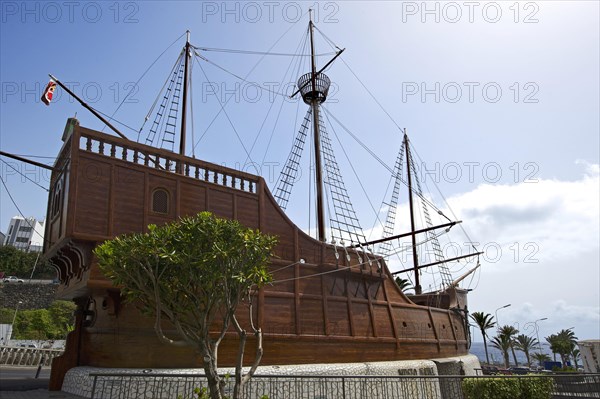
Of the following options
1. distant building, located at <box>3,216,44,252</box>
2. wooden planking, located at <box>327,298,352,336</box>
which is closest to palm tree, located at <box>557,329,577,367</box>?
wooden planking, located at <box>327,298,352,336</box>

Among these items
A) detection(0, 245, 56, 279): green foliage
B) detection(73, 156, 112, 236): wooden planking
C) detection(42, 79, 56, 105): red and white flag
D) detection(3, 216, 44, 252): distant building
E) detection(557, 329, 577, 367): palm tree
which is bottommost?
detection(557, 329, 577, 367): palm tree

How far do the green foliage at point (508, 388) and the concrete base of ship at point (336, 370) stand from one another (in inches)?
42.6

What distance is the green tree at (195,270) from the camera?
8391 millimetres

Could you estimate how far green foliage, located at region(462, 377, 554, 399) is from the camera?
10148mm

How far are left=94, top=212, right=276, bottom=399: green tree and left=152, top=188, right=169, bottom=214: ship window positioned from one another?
3301 millimetres

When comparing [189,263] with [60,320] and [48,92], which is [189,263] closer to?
[48,92]

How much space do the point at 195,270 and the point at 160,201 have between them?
4298mm

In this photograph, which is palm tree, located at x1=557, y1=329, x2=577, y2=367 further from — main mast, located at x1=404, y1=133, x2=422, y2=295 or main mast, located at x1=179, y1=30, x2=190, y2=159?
main mast, located at x1=179, y1=30, x2=190, y2=159

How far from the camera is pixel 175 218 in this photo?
488 inches

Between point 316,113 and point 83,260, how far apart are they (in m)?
13.4

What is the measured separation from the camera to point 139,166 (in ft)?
39.7

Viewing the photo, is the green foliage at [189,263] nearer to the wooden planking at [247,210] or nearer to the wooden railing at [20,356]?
the wooden planking at [247,210]

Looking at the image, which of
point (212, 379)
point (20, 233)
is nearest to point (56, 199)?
point (212, 379)

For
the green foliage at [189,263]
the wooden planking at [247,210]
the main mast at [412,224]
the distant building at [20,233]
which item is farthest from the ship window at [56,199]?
the distant building at [20,233]
